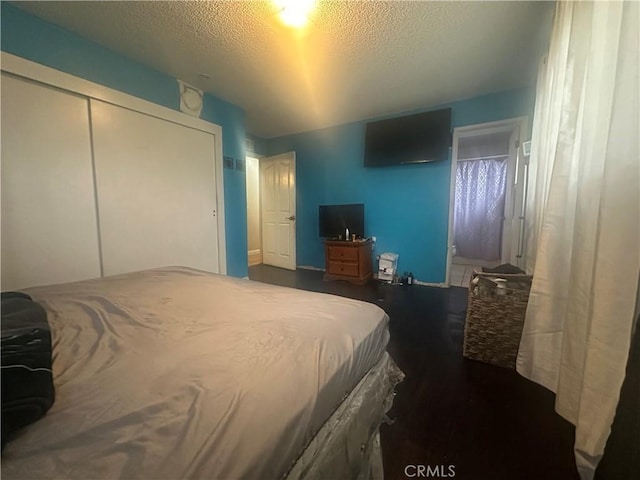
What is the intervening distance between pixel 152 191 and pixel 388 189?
9.64 feet

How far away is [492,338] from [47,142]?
3448 millimetres

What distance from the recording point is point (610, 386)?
0.74m

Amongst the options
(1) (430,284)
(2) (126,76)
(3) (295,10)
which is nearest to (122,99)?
(2) (126,76)

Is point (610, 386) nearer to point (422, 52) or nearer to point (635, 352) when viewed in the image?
point (635, 352)

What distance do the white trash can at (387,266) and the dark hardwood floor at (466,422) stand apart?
1.62 metres

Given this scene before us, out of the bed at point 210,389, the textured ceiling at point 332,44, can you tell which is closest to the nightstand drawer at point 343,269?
the textured ceiling at point 332,44

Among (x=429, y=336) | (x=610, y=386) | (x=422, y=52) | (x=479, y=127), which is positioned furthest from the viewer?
(x=479, y=127)

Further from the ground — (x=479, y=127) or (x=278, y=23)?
(x=278, y=23)

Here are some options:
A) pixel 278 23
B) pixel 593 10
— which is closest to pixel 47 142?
pixel 278 23

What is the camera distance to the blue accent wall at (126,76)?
179cm

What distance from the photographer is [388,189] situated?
3.72 m

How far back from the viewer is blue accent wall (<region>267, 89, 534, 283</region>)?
123 inches

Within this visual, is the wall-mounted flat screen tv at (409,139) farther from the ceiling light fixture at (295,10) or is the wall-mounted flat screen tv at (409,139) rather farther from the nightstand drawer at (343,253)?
the ceiling light fixture at (295,10)

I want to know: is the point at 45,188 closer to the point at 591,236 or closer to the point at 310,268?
the point at 591,236
